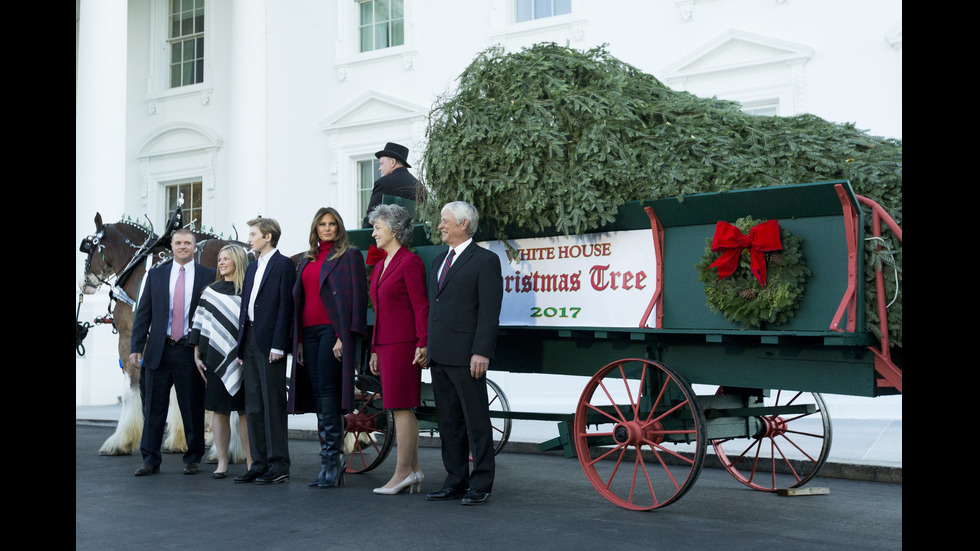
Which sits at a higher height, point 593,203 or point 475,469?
point 593,203

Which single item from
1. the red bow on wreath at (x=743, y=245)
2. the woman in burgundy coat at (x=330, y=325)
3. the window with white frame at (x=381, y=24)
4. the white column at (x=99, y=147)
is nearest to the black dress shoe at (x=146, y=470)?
the woman in burgundy coat at (x=330, y=325)

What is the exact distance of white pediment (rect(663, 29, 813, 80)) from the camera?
38.2 feet

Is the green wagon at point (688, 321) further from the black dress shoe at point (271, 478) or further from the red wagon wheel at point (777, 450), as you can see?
the black dress shoe at point (271, 478)

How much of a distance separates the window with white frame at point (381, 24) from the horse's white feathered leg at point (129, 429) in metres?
8.33

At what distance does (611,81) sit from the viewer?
6.15 m

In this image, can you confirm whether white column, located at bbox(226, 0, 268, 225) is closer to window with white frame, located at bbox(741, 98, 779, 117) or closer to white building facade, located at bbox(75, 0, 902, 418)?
white building facade, located at bbox(75, 0, 902, 418)

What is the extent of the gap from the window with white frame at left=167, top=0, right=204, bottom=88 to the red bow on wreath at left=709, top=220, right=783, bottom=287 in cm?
1431

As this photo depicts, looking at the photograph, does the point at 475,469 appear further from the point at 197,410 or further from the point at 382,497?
the point at 197,410

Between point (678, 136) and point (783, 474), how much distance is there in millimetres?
3046

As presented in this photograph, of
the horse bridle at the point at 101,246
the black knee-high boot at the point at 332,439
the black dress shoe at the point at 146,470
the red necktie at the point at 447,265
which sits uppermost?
the horse bridle at the point at 101,246

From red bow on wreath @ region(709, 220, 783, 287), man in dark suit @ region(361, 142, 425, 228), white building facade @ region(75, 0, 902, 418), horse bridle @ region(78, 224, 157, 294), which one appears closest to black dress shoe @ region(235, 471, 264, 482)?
man in dark suit @ region(361, 142, 425, 228)

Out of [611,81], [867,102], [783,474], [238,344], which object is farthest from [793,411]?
[867,102]

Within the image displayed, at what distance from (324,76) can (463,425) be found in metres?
10.9

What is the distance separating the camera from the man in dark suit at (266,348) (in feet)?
22.3
